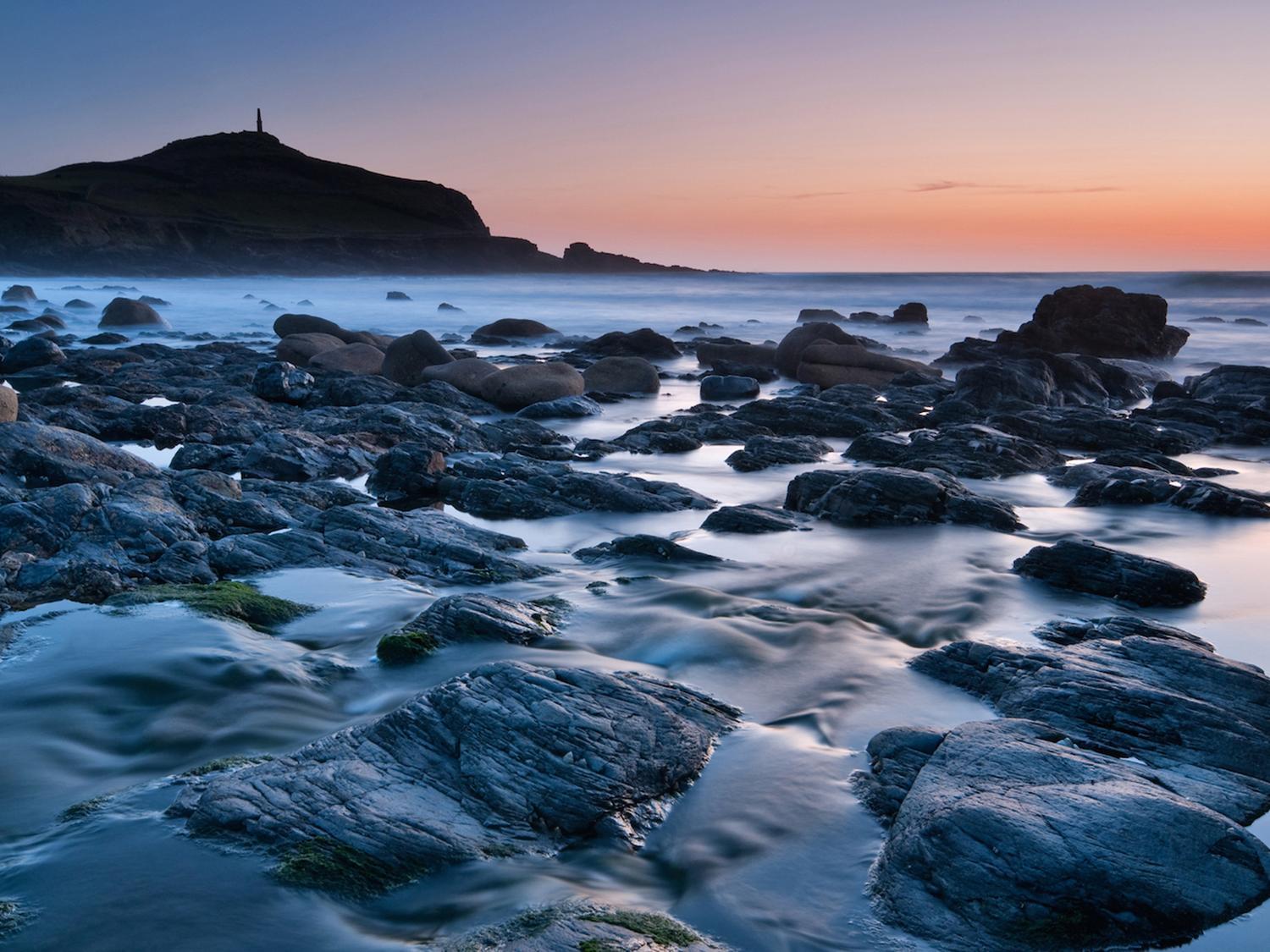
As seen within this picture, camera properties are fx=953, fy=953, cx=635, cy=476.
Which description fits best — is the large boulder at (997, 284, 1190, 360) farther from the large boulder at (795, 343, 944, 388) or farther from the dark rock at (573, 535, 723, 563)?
the dark rock at (573, 535, 723, 563)

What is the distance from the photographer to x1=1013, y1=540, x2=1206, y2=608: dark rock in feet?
23.7

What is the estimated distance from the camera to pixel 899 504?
9.38 m

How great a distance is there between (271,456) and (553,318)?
3781 centimetres

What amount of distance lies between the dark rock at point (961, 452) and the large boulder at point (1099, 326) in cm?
1505

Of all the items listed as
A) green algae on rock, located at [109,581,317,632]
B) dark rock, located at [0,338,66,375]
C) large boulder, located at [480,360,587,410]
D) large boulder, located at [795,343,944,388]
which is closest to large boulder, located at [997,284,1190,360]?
large boulder, located at [795,343,944,388]

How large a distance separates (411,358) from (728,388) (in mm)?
6436

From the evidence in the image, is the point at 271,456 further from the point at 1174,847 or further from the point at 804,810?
the point at 1174,847

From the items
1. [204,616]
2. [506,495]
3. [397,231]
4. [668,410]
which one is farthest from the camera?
[397,231]

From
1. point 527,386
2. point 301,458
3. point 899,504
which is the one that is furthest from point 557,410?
point 899,504

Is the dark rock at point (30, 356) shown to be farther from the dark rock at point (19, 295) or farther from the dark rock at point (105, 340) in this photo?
the dark rock at point (19, 295)

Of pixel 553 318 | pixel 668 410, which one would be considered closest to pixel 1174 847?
pixel 668 410

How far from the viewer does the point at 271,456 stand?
419 inches

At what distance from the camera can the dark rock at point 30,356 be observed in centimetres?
1914

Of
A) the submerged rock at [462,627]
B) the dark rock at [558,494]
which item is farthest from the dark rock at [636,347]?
the submerged rock at [462,627]
